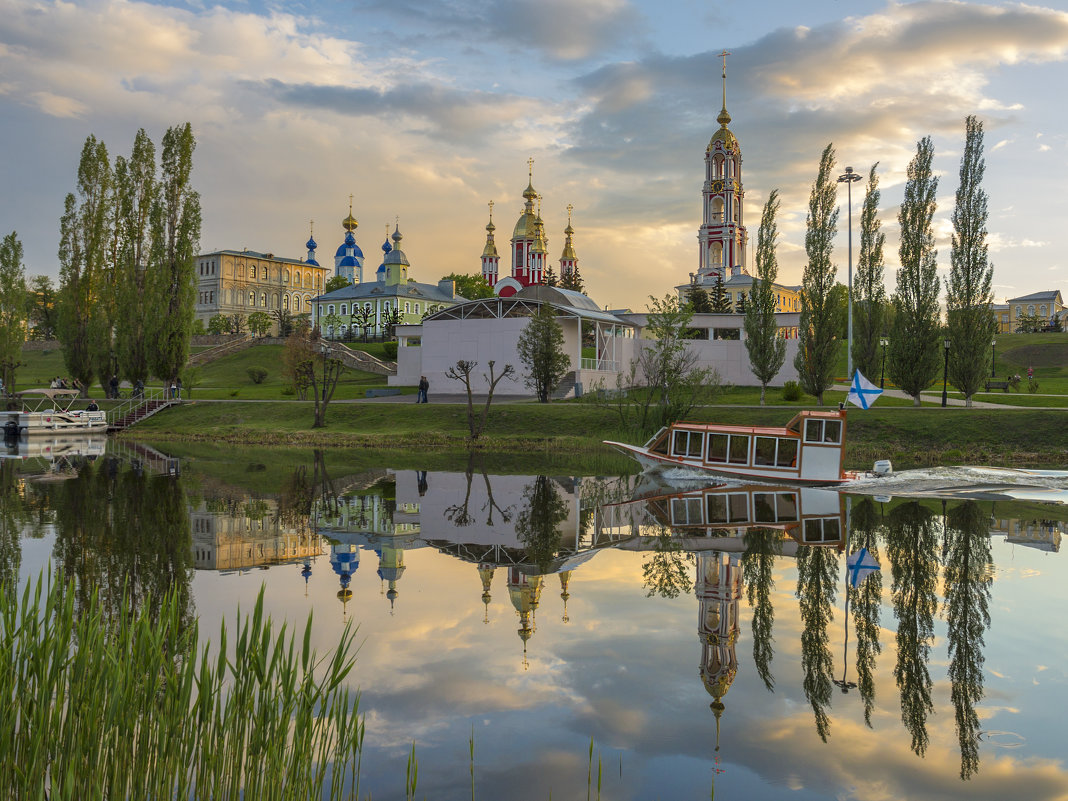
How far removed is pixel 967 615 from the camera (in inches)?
409

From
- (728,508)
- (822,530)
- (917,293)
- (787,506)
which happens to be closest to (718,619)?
(822,530)

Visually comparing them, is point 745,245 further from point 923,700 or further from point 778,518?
point 923,700

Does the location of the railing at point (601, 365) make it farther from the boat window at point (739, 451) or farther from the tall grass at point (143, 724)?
the tall grass at point (143, 724)

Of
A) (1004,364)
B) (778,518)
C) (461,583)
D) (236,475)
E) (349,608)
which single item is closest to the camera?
(349,608)

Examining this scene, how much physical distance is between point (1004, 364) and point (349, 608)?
248 feet

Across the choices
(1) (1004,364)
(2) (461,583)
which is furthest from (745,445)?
(1) (1004,364)

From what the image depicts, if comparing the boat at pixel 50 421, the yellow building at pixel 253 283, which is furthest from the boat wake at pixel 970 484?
the yellow building at pixel 253 283

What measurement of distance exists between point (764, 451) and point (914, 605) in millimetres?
13249

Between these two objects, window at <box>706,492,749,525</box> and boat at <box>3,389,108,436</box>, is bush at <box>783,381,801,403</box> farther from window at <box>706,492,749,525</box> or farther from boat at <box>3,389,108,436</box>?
boat at <box>3,389,108,436</box>

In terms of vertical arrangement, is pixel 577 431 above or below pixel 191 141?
below

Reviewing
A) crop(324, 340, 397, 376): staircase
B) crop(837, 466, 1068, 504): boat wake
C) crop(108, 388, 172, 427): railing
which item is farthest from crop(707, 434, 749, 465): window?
crop(324, 340, 397, 376): staircase

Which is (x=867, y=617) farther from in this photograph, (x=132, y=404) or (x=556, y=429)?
(x=132, y=404)

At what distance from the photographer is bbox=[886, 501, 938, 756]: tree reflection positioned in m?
7.46

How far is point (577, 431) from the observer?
3741 cm
